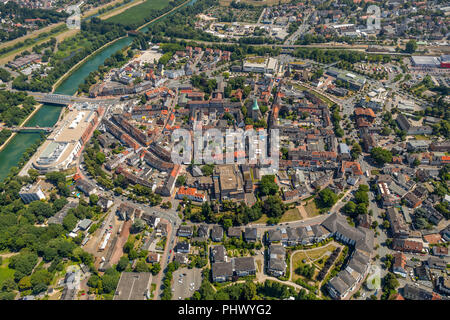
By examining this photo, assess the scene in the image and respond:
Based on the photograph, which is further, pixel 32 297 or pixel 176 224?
pixel 176 224

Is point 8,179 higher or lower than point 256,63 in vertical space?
lower

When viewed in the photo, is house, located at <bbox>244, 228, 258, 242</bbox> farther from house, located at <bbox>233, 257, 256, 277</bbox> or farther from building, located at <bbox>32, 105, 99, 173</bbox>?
building, located at <bbox>32, 105, 99, 173</bbox>

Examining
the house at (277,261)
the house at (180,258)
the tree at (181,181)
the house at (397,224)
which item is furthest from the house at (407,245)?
the tree at (181,181)

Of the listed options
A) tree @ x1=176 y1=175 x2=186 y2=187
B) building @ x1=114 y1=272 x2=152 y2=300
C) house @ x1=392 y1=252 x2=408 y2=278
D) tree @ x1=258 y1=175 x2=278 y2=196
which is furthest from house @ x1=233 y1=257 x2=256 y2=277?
house @ x1=392 y1=252 x2=408 y2=278

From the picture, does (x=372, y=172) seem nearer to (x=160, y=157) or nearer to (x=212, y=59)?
(x=160, y=157)

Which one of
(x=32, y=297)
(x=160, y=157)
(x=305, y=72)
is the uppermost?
(x=305, y=72)

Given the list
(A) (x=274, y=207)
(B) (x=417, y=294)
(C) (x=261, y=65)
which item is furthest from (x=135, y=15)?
(B) (x=417, y=294)

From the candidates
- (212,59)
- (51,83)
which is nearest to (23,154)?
(51,83)
